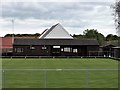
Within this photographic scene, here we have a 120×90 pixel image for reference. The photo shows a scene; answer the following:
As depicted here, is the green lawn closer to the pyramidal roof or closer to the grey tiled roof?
the grey tiled roof

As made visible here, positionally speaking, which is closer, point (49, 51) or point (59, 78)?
point (59, 78)

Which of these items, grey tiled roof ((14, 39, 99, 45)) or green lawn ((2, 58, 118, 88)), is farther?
grey tiled roof ((14, 39, 99, 45))

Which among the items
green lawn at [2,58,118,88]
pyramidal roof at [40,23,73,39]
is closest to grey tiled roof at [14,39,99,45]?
pyramidal roof at [40,23,73,39]

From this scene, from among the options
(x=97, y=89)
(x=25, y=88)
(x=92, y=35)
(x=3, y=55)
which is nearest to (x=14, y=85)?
(x=25, y=88)

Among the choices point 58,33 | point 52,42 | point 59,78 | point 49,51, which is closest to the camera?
point 59,78

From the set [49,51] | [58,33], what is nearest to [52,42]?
[49,51]

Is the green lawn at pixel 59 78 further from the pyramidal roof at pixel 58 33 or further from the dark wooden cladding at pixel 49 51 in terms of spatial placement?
the pyramidal roof at pixel 58 33

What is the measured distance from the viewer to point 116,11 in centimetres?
6366

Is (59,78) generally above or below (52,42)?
below

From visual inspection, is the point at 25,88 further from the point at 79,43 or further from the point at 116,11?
the point at 79,43

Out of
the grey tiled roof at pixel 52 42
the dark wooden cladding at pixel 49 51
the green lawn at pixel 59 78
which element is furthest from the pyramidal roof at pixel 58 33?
the green lawn at pixel 59 78

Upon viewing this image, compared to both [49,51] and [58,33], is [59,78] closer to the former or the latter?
[49,51]

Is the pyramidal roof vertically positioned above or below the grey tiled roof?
above

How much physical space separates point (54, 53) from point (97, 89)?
60293 millimetres
